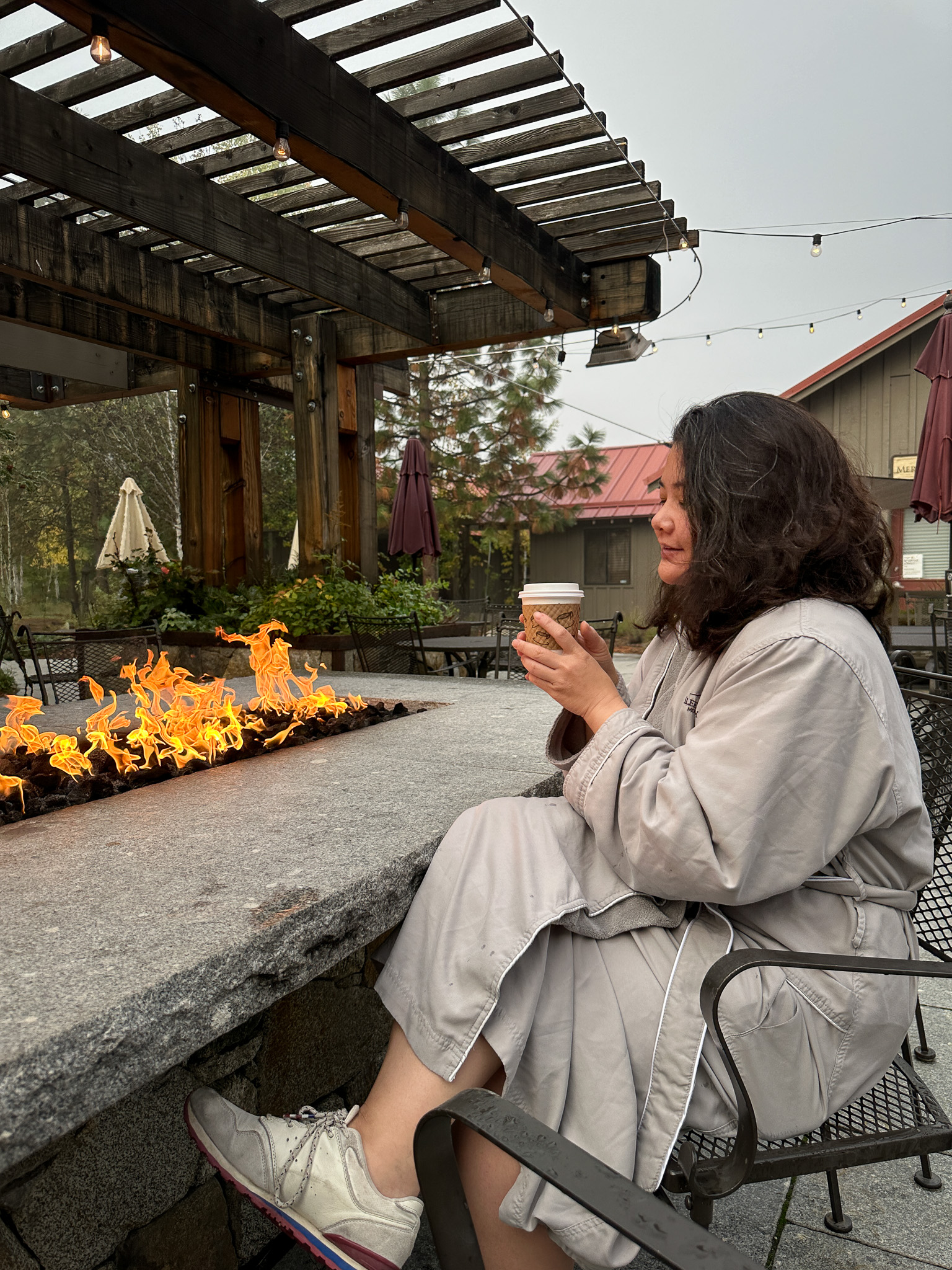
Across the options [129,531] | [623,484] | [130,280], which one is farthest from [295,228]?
[623,484]

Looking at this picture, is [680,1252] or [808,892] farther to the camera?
[808,892]

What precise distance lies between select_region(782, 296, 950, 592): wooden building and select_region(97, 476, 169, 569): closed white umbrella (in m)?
9.63

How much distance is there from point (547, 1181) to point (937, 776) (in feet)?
4.97

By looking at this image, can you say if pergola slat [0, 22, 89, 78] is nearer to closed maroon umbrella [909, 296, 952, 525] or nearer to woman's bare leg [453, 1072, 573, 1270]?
woman's bare leg [453, 1072, 573, 1270]

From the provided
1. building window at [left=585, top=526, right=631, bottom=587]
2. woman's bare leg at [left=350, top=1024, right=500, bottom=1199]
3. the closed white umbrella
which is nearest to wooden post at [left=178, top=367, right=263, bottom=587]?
the closed white umbrella

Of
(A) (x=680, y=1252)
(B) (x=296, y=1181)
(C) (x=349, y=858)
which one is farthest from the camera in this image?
(C) (x=349, y=858)

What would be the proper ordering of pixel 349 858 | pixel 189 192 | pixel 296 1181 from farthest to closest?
pixel 189 192, pixel 349 858, pixel 296 1181

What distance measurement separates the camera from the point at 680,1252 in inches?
28.6

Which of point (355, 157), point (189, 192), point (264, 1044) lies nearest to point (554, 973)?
point (264, 1044)

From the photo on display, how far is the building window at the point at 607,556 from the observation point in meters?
19.1

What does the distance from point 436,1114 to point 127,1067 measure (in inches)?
14.5

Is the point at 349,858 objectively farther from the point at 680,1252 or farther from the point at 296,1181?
the point at 680,1252

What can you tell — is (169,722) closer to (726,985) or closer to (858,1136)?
(726,985)

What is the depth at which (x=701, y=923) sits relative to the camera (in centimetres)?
133
